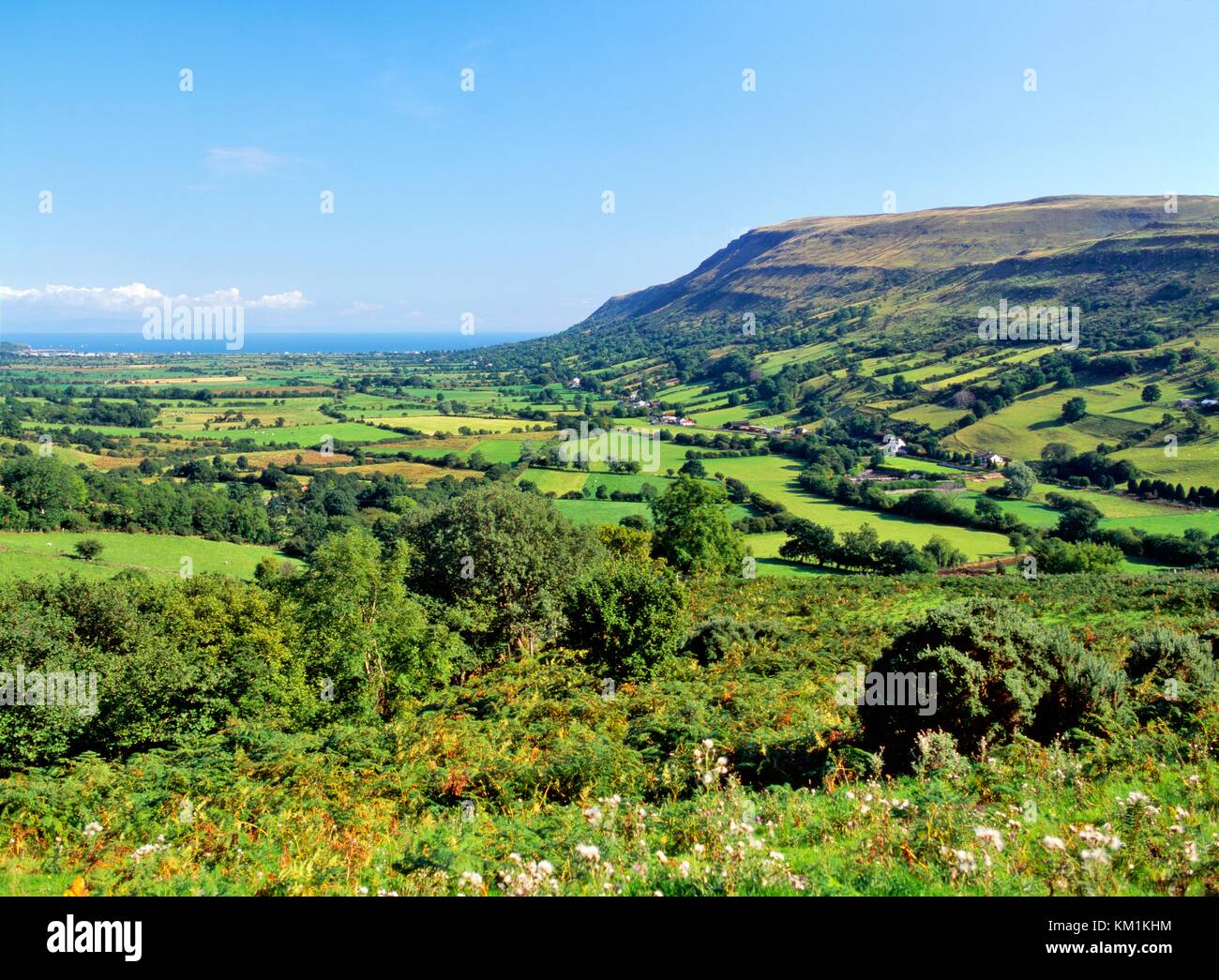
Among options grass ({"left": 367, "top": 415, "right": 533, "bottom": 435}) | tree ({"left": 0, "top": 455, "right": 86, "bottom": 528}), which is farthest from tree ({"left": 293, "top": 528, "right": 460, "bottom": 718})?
grass ({"left": 367, "top": 415, "right": 533, "bottom": 435})

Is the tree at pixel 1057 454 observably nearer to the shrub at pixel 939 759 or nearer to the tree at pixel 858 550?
the tree at pixel 858 550

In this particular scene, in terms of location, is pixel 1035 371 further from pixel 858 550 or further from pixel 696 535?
pixel 696 535

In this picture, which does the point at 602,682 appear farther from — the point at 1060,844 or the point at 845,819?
the point at 1060,844

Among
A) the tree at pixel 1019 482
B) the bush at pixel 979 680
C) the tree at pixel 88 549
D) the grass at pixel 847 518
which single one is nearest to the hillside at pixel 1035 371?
the tree at pixel 1019 482

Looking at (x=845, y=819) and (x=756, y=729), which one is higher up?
(x=845, y=819)

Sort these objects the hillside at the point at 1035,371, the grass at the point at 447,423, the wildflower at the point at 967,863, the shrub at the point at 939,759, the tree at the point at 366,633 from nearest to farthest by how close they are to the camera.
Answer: the wildflower at the point at 967,863 → the shrub at the point at 939,759 → the tree at the point at 366,633 → the hillside at the point at 1035,371 → the grass at the point at 447,423

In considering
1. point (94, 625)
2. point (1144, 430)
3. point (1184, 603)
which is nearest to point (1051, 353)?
point (1144, 430)
